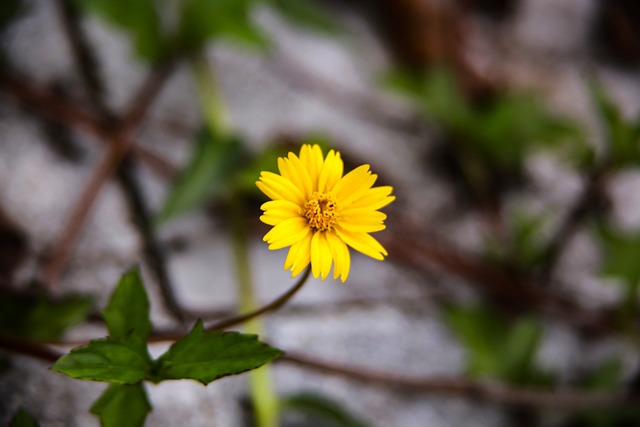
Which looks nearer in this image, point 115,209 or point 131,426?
point 131,426

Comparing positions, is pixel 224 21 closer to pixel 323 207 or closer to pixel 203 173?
pixel 203 173

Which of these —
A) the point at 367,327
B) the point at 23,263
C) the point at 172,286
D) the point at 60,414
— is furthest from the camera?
the point at 367,327

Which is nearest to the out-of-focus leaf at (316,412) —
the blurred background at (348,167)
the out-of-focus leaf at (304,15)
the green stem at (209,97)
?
the blurred background at (348,167)

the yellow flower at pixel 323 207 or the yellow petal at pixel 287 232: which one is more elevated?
the yellow flower at pixel 323 207

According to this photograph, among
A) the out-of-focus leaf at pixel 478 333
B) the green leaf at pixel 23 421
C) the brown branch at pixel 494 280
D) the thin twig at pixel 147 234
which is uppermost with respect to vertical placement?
the brown branch at pixel 494 280

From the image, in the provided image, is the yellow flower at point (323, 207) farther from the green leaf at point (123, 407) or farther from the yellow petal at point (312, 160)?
the green leaf at point (123, 407)

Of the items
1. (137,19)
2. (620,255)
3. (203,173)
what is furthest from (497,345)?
(137,19)

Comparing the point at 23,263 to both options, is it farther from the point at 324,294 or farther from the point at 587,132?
the point at 587,132

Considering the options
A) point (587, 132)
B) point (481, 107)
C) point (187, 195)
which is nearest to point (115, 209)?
point (187, 195)
